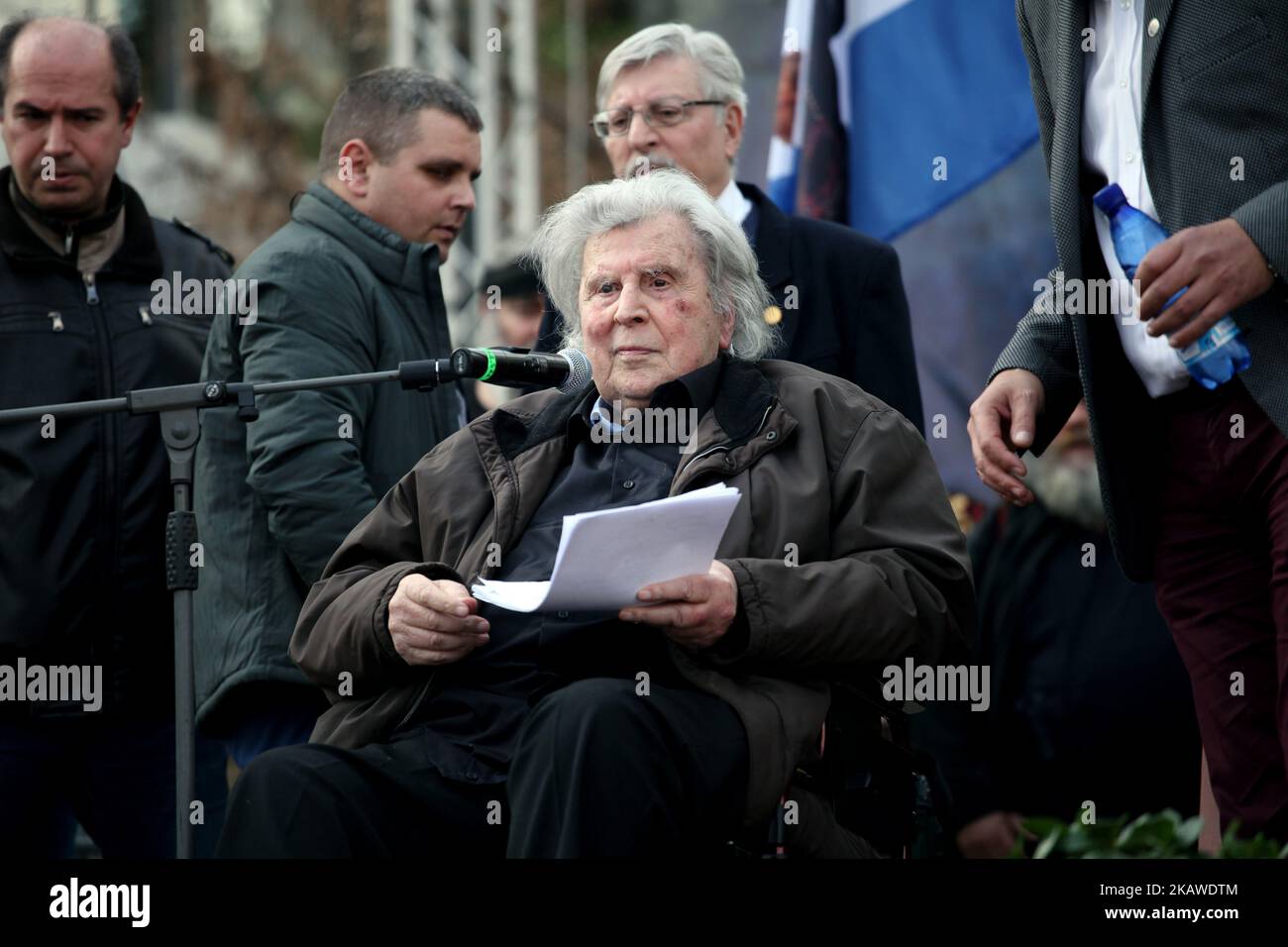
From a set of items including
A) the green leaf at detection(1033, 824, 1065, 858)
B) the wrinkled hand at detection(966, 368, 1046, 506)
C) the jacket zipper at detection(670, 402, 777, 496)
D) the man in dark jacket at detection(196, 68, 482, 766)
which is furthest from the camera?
the man in dark jacket at detection(196, 68, 482, 766)

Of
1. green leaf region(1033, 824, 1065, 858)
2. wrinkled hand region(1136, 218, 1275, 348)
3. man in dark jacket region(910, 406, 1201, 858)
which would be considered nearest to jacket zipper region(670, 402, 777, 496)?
wrinkled hand region(1136, 218, 1275, 348)

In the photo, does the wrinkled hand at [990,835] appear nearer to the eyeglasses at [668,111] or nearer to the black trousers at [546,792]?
the eyeglasses at [668,111]

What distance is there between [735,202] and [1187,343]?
211 cm

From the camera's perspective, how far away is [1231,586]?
11.5 ft

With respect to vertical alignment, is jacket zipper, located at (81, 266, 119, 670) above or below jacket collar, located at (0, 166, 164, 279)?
below

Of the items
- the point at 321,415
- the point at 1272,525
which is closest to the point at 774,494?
the point at 1272,525

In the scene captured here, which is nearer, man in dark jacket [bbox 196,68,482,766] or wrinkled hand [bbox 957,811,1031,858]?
man in dark jacket [bbox 196,68,482,766]

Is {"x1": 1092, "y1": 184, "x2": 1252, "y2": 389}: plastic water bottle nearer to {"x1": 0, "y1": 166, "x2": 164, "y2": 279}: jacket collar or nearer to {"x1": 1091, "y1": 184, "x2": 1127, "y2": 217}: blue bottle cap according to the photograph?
{"x1": 1091, "y1": 184, "x2": 1127, "y2": 217}: blue bottle cap

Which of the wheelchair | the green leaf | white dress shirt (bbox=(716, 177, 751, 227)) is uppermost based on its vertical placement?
white dress shirt (bbox=(716, 177, 751, 227))

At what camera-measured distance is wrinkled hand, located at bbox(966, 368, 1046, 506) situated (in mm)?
3527

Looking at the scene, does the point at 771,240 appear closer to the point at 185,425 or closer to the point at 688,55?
the point at 688,55

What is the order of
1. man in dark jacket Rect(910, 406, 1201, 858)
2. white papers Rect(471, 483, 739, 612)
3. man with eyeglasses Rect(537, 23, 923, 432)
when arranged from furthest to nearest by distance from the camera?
man in dark jacket Rect(910, 406, 1201, 858) < man with eyeglasses Rect(537, 23, 923, 432) < white papers Rect(471, 483, 739, 612)

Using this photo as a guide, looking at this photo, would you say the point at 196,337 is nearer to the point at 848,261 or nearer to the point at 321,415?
the point at 321,415

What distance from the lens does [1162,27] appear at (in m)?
3.43
